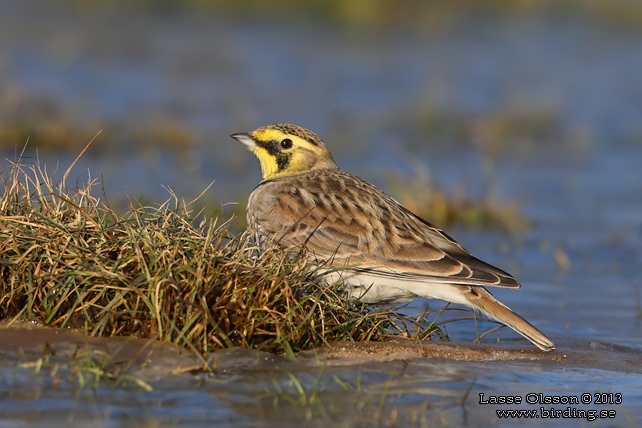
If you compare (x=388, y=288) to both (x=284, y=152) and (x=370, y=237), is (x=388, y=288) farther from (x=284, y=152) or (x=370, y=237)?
(x=284, y=152)

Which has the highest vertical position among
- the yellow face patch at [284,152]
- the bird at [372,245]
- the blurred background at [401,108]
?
the blurred background at [401,108]

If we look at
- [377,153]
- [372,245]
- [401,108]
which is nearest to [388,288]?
[372,245]

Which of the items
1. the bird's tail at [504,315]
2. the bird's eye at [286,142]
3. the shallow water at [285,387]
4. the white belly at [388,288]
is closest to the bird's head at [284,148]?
the bird's eye at [286,142]

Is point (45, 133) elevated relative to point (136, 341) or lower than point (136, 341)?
elevated

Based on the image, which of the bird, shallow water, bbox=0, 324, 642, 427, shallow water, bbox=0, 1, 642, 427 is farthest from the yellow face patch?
shallow water, bbox=0, 324, 642, 427

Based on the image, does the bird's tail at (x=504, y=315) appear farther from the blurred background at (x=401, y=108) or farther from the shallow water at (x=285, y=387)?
the blurred background at (x=401, y=108)

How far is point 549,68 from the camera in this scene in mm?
21859

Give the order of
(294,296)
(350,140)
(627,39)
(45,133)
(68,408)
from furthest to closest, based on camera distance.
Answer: (627,39) → (350,140) → (45,133) → (294,296) → (68,408)

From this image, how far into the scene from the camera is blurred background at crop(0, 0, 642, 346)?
36.9 ft

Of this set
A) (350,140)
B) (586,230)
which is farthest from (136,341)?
(350,140)

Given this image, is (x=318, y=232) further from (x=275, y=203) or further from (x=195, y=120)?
(x=195, y=120)

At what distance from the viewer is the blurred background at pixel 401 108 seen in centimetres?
1125

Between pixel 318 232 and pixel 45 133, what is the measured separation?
7439 millimetres

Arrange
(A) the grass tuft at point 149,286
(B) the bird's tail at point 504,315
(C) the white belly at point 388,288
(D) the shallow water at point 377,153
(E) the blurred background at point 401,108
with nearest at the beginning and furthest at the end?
1. (D) the shallow water at point 377,153
2. (A) the grass tuft at point 149,286
3. (B) the bird's tail at point 504,315
4. (C) the white belly at point 388,288
5. (E) the blurred background at point 401,108
